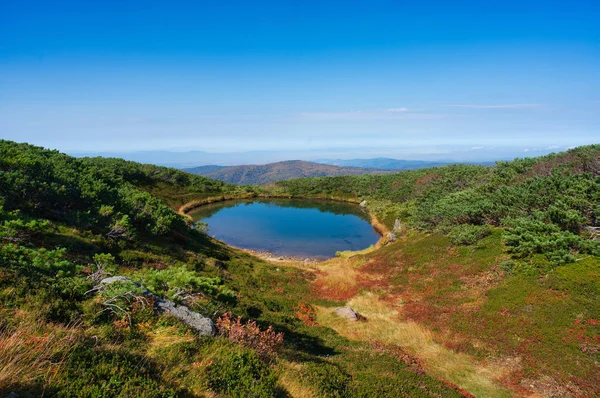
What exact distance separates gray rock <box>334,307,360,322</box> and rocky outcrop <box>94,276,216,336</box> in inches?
421

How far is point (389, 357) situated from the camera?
519 inches

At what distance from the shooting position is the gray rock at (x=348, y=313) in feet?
60.6

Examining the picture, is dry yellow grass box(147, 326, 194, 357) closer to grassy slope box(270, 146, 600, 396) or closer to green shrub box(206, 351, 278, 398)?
green shrub box(206, 351, 278, 398)

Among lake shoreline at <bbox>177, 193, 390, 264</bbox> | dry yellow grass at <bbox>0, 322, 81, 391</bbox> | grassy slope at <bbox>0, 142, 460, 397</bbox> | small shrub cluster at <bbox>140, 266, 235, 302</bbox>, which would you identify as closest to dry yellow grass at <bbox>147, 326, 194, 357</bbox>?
grassy slope at <bbox>0, 142, 460, 397</bbox>

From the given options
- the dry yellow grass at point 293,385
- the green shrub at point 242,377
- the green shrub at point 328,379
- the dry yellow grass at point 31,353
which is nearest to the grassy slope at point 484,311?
the green shrub at point 328,379

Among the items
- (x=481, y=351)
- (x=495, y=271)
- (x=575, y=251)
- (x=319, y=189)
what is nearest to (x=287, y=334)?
(x=481, y=351)

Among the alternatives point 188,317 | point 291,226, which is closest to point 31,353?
point 188,317

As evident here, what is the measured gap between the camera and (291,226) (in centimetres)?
5816

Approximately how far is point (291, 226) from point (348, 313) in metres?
39.7

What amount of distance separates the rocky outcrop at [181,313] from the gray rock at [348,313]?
10.7 meters

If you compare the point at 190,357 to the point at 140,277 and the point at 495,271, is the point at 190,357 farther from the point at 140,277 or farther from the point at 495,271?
the point at 495,271

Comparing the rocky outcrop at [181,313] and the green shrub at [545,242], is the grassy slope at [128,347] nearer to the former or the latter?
the rocky outcrop at [181,313]

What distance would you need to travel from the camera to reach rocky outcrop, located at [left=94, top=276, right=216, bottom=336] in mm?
9680

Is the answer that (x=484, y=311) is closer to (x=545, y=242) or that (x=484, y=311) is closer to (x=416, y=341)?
(x=416, y=341)
